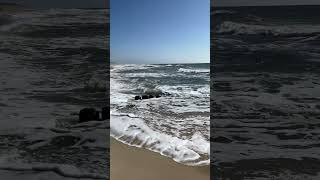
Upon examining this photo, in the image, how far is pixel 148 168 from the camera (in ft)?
14.7

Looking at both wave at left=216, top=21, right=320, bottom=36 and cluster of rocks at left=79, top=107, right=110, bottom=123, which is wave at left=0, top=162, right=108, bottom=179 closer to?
cluster of rocks at left=79, top=107, right=110, bottom=123

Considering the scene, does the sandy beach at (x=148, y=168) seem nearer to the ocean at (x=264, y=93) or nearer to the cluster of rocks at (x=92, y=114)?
the ocean at (x=264, y=93)

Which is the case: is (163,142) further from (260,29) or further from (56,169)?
(260,29)

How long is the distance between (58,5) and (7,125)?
1.10 meters

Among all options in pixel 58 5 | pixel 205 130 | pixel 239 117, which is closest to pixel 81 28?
pixel 58 5

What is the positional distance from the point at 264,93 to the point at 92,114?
148 cm

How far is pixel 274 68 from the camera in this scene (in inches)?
130

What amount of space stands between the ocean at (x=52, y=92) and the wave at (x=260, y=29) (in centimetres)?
101

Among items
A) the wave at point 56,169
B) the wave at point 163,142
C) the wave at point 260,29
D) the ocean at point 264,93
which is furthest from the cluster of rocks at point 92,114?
the wave at point 163,142

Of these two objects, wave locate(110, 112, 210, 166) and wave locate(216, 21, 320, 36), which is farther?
wave locate(110, 112, 210, 166)

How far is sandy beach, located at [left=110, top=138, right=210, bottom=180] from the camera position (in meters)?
4.26

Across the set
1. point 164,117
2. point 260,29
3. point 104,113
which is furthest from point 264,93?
point 164,117

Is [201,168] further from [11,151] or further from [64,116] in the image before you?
[11,151]

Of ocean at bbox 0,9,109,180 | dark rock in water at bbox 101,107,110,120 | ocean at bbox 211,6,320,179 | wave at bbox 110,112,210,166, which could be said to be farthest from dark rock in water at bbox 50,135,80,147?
wave at bbox 110,112,210,166
